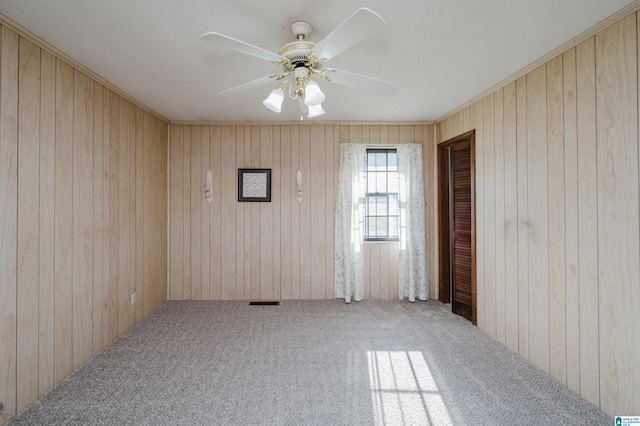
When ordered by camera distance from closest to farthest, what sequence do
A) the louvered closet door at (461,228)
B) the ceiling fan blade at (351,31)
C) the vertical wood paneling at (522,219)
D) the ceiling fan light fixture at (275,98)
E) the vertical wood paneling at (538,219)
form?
the ceiling fan blade at (351,31), the ceiling fan light fixture at (275,98), the vertical wood paneling at (538,219), the vertical wood paneling at (522,219), the louvered closet door at (461,228)

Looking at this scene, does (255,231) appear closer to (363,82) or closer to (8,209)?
(8,209)

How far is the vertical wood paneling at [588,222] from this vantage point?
1955mm

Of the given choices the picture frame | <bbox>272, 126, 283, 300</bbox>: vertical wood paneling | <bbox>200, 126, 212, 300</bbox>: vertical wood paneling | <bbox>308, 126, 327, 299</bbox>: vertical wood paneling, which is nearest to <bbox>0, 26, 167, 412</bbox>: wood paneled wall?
<bbox>200, 126, 212, 300</bbox>: vertical wood paneling

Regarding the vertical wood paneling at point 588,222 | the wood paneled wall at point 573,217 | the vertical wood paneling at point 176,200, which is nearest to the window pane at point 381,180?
the wood paneled wall at point 573,217

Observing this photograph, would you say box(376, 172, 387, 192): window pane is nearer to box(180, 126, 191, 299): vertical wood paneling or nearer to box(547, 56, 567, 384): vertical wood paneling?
box(547, 56, 567, 384): vertical wood paneling

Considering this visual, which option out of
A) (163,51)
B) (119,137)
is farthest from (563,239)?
(119,137)

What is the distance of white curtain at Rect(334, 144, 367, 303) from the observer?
4.07 metres

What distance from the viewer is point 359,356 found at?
102 inches

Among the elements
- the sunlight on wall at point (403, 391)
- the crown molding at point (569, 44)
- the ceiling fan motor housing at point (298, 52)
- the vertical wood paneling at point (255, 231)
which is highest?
the crown molding at point (569, 44)

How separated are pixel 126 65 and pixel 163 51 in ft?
1.63

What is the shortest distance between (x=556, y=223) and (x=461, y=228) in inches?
52.4

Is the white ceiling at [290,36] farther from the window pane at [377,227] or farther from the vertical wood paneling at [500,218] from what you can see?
the window pane at [377,227]

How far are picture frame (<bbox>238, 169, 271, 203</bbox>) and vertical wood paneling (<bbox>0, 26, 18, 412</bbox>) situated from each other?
7.82 feet

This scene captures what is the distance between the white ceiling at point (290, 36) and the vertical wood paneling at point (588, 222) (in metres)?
0.31
